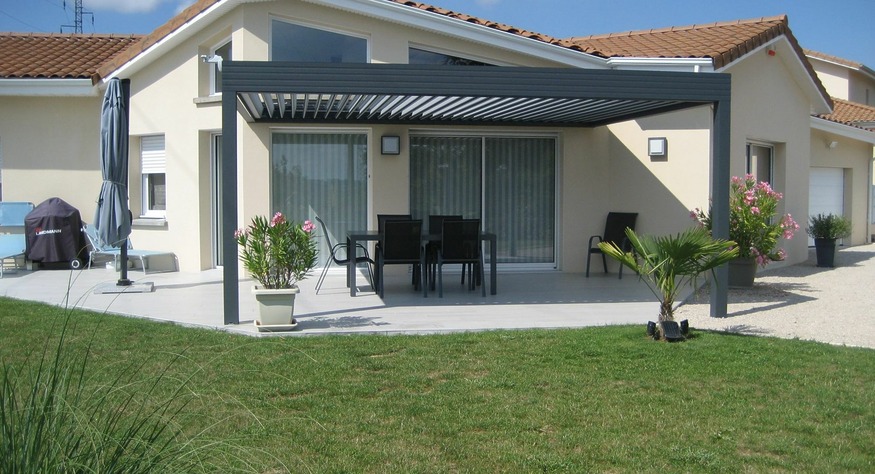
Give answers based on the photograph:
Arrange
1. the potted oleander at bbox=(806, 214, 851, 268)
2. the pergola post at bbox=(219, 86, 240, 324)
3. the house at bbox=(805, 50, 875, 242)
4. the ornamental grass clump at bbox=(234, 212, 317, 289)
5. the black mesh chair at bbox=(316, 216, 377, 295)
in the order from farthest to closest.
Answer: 1. the house at bbox=(805, 50, 875, 242)
2. the potted oleander at bbox=(806, 214, 851, 268)
3. the black mesh chair at bbox=(316, 216, 377, 295)
4. the pergola post at bbox=(219, 86, 240, 324)
5. the ornamental grass clump at bbox=(234, 212, 317, 289)

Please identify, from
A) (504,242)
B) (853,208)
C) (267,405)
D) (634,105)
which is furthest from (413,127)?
(853,208)

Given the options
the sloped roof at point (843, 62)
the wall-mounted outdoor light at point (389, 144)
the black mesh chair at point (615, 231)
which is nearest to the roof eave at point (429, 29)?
the wall-mounted outdoor light at point (389, 144)

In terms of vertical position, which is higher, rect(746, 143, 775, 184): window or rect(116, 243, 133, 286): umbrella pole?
rect(746, 143, 775, 184): window

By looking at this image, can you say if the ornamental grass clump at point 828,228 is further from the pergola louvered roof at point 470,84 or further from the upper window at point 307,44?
the upper window at point 307,44

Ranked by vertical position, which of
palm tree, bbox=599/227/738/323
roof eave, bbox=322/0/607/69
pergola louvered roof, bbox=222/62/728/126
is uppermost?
roof eave, bbox=322/0/607/69

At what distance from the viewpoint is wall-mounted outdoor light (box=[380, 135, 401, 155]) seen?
12688 millimetres

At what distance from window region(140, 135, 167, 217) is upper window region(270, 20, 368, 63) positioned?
3104 millimetres

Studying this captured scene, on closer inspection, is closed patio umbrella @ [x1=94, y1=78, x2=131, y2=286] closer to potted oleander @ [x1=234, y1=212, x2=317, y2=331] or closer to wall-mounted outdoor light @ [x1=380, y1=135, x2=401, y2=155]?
potted oleander @ [x1=234, y1=212, x2=317, y2=331]

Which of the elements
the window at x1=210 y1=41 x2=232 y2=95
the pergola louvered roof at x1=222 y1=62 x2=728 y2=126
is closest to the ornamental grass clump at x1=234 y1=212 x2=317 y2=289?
the pergola louvered roof at x1=222 y1=62 x2=728 y2=126

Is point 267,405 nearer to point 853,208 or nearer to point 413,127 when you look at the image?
point 413,127

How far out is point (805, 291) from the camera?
459 inches

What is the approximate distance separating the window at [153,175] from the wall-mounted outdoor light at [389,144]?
4.00m

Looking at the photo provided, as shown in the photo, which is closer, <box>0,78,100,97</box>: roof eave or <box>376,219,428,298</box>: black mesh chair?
<box>376,219,428,298</box>: black mesh chair

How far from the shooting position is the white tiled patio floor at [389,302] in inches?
339
